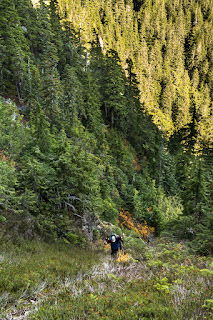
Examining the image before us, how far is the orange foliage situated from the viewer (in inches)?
1035

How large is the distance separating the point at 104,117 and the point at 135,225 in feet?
71.2

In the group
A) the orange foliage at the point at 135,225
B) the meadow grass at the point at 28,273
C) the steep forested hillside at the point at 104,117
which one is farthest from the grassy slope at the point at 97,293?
the orange foliage at the point at 135,225

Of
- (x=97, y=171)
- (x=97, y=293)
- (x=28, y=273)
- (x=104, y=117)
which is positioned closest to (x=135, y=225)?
(x=97, y=171)

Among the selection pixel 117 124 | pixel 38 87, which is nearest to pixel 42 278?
pixel 38 87

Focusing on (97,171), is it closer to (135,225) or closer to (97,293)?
(135,225)

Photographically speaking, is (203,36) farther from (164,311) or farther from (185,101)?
(164,311)

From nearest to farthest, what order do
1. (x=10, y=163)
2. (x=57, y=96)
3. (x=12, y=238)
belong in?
(x=12, y=238) → (x=10, y=163) → (x=57, y=96)

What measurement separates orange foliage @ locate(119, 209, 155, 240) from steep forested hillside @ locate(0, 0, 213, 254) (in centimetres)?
83

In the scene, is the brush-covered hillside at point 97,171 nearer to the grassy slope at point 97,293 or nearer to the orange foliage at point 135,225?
the grassy slope at point 97,293

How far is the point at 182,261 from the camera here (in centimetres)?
786

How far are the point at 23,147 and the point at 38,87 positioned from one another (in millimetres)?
14677

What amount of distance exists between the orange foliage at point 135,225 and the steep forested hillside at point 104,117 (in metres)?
0.83

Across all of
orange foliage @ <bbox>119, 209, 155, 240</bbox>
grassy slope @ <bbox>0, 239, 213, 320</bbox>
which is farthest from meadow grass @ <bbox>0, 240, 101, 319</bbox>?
orange foliage @ <bbox>119, 209, 155, 240</bbox>

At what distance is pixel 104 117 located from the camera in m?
40.2
